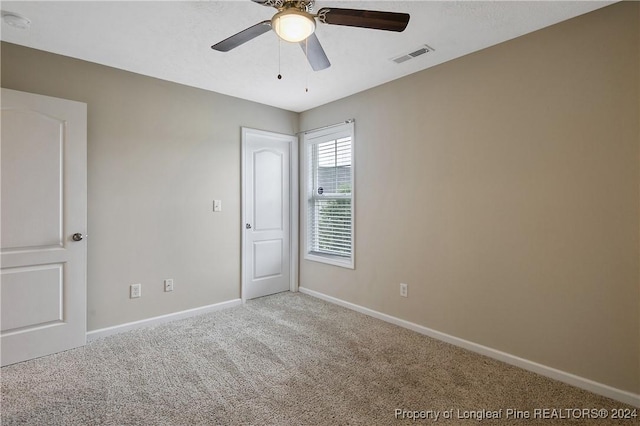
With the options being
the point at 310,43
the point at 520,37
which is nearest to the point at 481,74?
the point at 520,37

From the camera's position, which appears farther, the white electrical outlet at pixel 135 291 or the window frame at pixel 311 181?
the window frame at pixel 311 181

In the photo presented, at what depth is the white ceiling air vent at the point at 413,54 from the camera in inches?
106

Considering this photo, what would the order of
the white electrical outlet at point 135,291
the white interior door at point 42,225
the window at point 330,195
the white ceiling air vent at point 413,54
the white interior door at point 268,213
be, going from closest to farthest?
the white interior door at point 42,225
the white ceiling air vent at point 413,54
the white electrical outlet at point 135,291
the window at point 330,195
the white interior door at point 268,213

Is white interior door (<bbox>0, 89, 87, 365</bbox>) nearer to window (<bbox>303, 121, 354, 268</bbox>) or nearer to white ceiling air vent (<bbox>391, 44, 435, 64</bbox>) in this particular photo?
window (<bbox>303, 121, 354, 268</bbox>)

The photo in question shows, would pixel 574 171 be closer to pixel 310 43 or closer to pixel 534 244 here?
pixel 534 244

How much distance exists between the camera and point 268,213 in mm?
4359

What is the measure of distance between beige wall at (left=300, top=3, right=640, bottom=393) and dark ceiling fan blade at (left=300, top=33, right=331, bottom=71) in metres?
1.40

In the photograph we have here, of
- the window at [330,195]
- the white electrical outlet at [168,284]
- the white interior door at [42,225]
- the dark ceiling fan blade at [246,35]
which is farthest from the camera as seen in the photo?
the window at [330,195]

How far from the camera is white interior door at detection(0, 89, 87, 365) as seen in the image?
2.54 m

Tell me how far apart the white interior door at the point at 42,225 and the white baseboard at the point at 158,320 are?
0.17 metres

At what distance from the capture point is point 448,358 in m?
2.69

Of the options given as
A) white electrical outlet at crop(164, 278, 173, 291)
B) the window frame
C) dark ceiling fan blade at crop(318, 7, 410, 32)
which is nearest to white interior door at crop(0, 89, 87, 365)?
white electrical outlet at crop(164, 278, 173, 291)

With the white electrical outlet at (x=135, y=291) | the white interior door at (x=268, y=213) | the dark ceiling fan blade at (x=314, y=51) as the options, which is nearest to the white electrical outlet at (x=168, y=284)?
the white electrical outlet at (x=135, y=291)

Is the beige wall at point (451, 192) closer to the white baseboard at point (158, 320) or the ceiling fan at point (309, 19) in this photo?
the white baseboard at point (158, 320)
